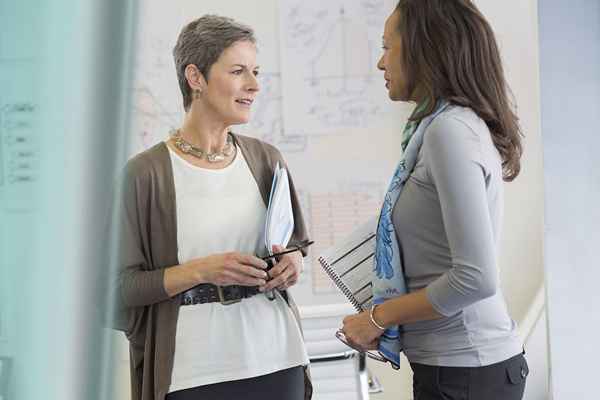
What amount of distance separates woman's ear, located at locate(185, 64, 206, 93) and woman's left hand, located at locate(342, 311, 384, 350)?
0.56 meters

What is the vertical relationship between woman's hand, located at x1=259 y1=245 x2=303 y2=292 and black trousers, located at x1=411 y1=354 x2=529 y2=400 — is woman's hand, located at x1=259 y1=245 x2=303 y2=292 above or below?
above

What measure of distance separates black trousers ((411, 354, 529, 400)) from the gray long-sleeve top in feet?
0.04

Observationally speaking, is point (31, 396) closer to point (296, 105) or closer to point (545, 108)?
point (545, 108)

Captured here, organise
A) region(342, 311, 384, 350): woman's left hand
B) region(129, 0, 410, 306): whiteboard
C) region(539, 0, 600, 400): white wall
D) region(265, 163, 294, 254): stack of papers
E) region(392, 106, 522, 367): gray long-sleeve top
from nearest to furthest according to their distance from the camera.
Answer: region(392, 106, 522, 367): gray long-sleeve top
region(342, 311, 384, 350): woman's left hand
region(265, 163, 294, 254): stack of papers
region(539, 0, 600, 400): white wall
region(129, 0, 410, 306): whiteboard

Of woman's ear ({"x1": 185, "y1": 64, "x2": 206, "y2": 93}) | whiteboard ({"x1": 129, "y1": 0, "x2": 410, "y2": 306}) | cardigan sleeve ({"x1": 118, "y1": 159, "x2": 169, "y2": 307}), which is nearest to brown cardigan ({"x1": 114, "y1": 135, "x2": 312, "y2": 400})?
cardigan sleeve ({"x1": 118, "y1": 159, "x2": 169, "y2": 307})

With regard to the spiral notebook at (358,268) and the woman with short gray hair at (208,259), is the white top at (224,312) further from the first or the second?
the spiral notebook at (358,268)

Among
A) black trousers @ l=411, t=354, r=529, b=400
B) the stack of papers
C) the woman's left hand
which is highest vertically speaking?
the stack of papers

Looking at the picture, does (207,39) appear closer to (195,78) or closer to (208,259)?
(195,78)

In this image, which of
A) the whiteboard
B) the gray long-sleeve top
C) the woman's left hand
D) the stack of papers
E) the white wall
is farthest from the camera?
the whiteboard

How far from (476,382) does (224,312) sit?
19.5 inches

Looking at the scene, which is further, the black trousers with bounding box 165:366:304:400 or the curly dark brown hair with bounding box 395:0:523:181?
the black trousers with bounding box 165:366:304:400

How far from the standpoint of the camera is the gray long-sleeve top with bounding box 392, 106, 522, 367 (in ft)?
3.46

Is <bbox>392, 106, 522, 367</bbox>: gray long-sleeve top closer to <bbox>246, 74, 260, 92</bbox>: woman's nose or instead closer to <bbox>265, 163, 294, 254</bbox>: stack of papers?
<bbox>265, 163, 294, 254</bbox>: stack of papers

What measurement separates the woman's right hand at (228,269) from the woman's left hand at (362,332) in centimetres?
20
